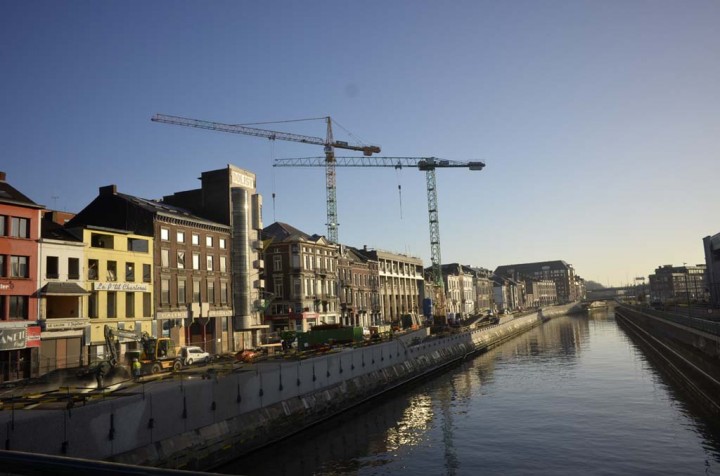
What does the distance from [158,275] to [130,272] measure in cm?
385

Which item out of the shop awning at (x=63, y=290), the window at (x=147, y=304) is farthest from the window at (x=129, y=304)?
the shop awning at (x=63, y=290)

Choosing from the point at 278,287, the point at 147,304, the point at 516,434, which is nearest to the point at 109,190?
the point at 147,304

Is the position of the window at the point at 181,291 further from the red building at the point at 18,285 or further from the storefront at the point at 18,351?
the storefront at the point at 18,351

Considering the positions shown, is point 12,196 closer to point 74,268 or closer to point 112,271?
point 74,268

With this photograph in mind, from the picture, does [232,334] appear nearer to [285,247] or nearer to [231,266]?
[231,266]

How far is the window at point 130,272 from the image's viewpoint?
57.7 m

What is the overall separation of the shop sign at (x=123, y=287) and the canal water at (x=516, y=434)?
93.8ft

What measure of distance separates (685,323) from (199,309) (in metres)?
57.5

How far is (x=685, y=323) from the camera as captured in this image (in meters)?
64.7

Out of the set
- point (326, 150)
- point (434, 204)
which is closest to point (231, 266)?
point (326, 150)

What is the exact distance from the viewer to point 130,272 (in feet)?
191

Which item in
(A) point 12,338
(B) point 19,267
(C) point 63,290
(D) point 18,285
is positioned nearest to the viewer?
(A) point 12,338

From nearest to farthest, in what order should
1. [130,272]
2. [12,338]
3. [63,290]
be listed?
1. [12,338]
2. [63,290]
3. [130,272]

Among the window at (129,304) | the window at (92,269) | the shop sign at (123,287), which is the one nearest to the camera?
the window at (92,269)
